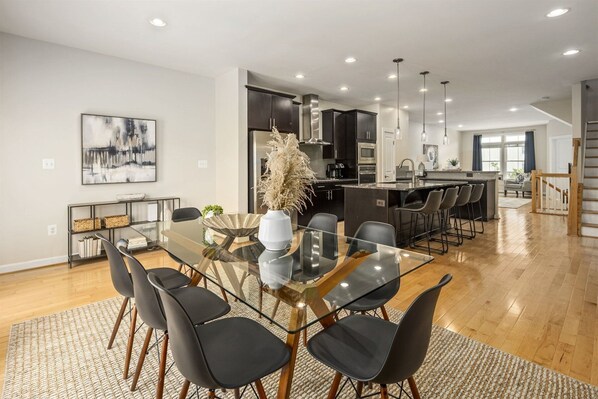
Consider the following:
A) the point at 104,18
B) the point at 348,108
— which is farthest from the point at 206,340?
the point at 348,108

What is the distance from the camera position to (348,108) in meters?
7.89

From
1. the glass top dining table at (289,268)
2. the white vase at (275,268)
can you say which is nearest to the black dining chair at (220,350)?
the glass top dining table at (289,268)

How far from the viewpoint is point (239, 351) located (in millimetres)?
1307

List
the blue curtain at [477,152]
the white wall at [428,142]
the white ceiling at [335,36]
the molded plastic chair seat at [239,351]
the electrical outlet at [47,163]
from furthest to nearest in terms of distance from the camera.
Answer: the blue curtain at [477,152], the white wall at [428,142], the electrical outlet at [47,163], the white ceiling at [335,36], the molded plastic chair seat at [239,351]

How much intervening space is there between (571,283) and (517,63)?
131 inches

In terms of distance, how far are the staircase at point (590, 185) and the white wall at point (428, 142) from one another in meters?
3.74

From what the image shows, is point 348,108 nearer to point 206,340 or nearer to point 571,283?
point 571,283

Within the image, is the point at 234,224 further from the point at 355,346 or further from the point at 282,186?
the point at 355,346

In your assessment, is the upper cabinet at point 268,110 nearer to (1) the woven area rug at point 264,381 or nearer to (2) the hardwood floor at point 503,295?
(2) the hardwood floor at point 503,295

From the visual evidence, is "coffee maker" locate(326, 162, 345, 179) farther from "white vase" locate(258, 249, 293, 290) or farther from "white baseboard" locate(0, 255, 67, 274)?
"white vase" locate(258, 249, 293, 290)

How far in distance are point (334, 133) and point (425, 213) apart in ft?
10.8

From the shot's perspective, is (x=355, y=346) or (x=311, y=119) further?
(x=311, y=119)

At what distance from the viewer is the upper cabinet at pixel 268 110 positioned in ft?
16.6

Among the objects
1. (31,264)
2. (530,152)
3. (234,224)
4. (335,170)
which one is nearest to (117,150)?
(31,264)
